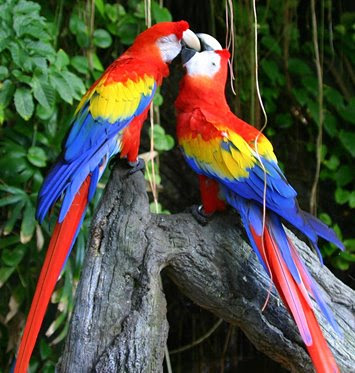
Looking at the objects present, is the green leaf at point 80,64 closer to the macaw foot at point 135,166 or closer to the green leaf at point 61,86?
the green leaf at point 61,86

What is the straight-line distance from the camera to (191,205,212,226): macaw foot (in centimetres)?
131

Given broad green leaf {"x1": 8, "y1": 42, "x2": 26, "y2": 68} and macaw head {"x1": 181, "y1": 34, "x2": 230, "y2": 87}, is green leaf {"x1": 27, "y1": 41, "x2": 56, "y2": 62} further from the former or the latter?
macaw head {"x1": 181, "y1": 34, "x2": 230, "y2": 87}

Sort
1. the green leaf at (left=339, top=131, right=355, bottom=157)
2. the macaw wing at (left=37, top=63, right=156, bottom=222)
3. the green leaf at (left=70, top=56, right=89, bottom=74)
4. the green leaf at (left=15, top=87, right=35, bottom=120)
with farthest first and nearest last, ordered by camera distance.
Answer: the green leaf at (left=339, top=131, right=355, bottom=157) → the green leaf at (left=70, top=56, right=89, bottom=74) → the green leaf at (left=15, top=87, right=35, bottom=120) → the macaw wing at (left=37, top=63, right=156, bottom=222)

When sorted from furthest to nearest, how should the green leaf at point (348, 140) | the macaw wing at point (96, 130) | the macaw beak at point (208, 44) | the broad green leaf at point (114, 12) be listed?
1. the green leaf at point (348, 140)
2. the broad green leaf at point (114, 12)
3. the macaw beak at point (208, 44)
4. the macaw wing at point (96, 130)

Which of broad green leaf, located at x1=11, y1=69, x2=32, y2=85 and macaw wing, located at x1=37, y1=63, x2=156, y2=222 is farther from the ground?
macaw wing, located at x1=37, y1=63, x2=156, y2=222

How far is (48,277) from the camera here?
1.17 m

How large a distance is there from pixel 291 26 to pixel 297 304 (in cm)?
137

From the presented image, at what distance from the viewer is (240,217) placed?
132 centimetres

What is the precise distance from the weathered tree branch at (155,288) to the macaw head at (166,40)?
243mm

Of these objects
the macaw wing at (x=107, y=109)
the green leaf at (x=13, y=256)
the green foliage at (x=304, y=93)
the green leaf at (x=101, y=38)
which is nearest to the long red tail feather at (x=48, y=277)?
the macaw wing at (x=107, y=109)

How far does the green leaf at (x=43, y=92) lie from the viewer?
5.58 ft

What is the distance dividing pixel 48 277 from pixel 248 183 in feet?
1.25

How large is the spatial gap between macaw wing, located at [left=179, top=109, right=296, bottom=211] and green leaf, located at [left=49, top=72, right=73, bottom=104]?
508 mm

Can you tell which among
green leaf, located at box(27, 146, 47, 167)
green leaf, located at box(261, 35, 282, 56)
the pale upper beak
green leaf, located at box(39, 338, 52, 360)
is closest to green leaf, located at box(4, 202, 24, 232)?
green leaf, located at box(27, 146, 47, 167)
